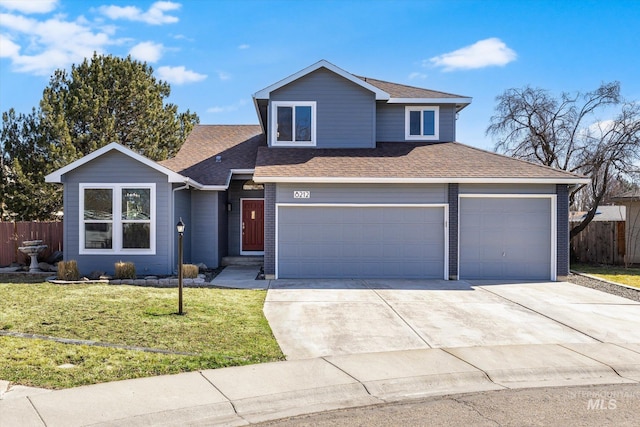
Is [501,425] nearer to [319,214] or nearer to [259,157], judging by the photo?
[319,214]

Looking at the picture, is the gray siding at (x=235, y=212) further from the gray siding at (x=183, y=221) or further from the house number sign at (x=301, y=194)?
the house number sign at (x=301, y=194)

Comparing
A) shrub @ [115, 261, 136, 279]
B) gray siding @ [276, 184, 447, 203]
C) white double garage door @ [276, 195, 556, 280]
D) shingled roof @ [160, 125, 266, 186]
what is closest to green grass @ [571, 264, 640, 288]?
white double garage door @ [276, 195, 556, 280]

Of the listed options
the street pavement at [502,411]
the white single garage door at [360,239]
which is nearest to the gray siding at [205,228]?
the white single garage door at [360,239]

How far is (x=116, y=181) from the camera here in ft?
43.5

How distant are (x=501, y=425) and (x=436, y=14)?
11.6 metres

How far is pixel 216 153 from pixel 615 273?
14342 mm

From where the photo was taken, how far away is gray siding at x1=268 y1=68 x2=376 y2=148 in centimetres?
1565

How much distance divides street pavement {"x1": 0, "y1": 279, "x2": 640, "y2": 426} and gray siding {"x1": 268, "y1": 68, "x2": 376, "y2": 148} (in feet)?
20.7

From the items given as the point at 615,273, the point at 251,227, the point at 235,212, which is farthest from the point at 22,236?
the point at 615,273

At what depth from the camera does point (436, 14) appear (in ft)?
44.2

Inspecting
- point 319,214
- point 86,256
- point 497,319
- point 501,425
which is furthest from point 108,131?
point 501,425

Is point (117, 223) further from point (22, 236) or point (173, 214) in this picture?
point (22, 236)

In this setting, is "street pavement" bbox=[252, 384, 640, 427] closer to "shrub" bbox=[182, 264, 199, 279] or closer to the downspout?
"shrub" bbox=[182, 264, 199, 279]

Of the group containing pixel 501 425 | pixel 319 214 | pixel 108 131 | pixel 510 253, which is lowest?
pixel 501 425
